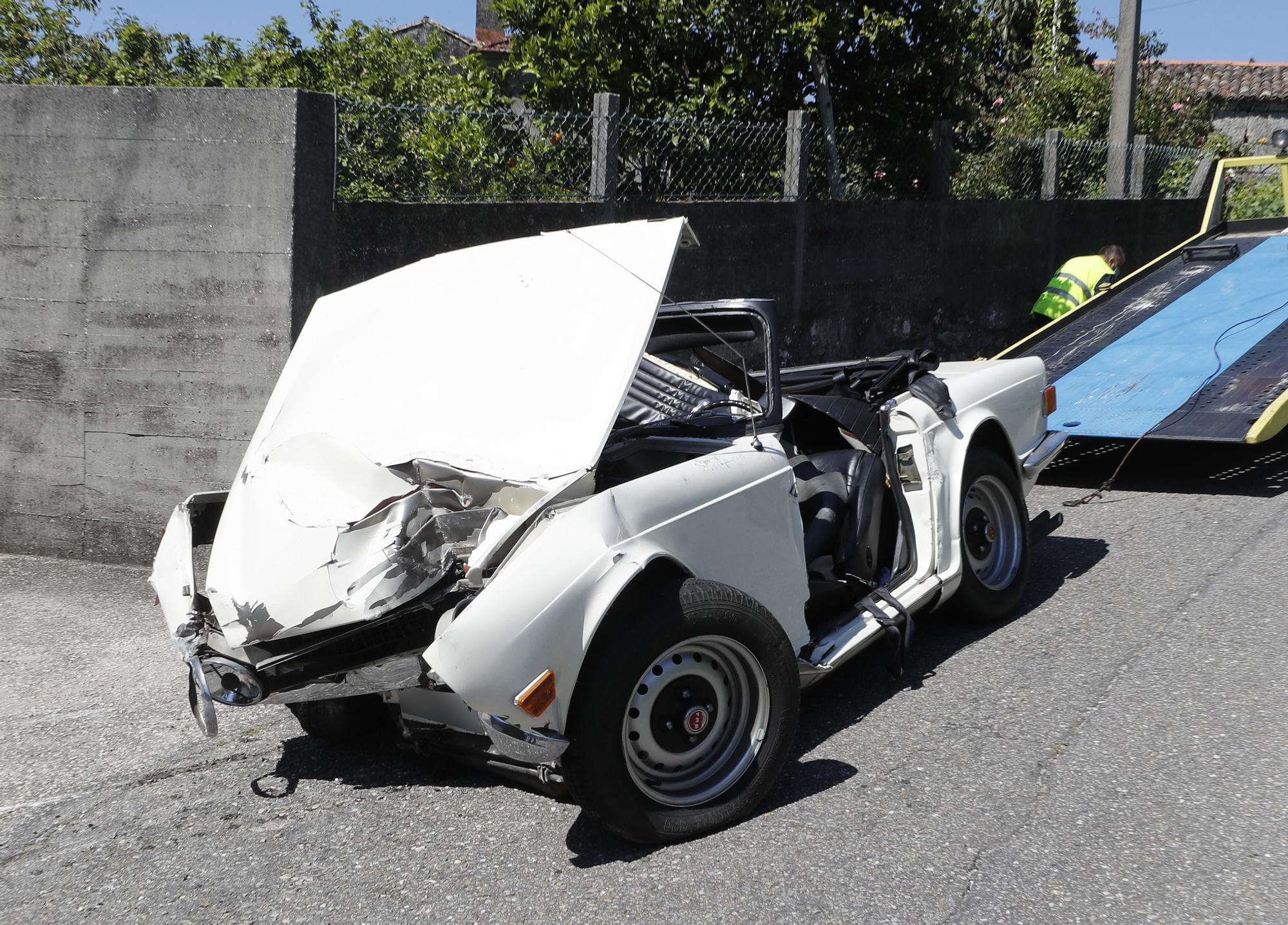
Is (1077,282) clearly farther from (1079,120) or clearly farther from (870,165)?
(1079,120)

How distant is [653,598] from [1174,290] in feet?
28.1

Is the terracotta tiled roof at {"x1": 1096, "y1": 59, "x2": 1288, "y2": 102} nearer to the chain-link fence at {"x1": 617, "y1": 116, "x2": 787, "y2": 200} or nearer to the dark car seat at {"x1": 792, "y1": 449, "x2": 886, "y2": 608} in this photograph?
the chain-link fence at {"x1": 617, "y1": 116, "x2": 787, "y2": 200}

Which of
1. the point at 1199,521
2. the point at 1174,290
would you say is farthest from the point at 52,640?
the point at 1174,290

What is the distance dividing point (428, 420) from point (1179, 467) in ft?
21.1

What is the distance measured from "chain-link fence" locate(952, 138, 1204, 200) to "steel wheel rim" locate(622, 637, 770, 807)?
966 cm

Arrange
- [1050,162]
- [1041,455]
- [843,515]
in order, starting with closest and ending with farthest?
[843,515], [1041,455], [1050,162]

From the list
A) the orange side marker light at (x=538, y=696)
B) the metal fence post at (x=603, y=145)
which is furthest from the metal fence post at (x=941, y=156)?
the orange side marker light at (x=538, y=696)

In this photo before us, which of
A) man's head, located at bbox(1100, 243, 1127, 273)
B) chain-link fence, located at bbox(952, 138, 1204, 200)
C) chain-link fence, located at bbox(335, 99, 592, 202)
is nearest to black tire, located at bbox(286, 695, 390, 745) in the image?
chain-link fence, located at bbox(335, 99, 592, 202)

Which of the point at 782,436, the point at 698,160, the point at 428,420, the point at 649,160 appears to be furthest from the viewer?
the point at 698,160

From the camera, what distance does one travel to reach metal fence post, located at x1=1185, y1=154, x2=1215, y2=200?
1723cm

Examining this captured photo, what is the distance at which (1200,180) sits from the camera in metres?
17.4

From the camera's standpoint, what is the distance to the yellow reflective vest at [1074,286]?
11508mm

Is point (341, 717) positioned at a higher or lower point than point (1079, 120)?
lower

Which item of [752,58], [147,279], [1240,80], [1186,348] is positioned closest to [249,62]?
[752,58]
